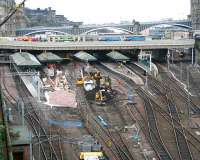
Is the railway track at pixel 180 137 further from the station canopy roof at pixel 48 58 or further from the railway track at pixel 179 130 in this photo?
the station canopy roof at pixel 48 58

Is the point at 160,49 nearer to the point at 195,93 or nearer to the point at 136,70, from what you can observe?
the point at 136,70

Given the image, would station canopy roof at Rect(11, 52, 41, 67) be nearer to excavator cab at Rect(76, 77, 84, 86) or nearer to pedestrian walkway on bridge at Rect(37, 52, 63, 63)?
pedestrian walkway on bridge at Rect(37, 52, 63, 63)

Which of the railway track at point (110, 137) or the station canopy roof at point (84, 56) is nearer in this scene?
the railway track at point (110, 137)

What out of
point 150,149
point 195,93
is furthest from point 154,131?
point 195,93

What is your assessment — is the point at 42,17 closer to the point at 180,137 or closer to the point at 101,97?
the point at 101,97

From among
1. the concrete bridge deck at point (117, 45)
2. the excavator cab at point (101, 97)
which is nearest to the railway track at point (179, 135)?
the excavator cab at point (101, 97)

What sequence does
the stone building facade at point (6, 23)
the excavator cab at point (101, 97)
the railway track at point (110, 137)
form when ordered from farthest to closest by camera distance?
1. the stone building facade at point (6, 23)
2. the excavator cab at point (101, 97)
3. the railway track at point (110, 137)

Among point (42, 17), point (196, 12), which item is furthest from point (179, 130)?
point (42, 17)

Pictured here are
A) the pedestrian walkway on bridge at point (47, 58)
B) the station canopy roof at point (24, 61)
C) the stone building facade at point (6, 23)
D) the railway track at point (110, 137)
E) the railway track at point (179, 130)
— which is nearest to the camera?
the railway track at point (110, 137)

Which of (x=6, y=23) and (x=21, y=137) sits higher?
Answer: (x=6, y=23)

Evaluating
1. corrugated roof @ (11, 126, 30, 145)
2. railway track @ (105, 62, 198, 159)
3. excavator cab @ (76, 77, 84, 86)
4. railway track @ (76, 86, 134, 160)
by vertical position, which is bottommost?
railway track @ (105, 62, 198, 159)

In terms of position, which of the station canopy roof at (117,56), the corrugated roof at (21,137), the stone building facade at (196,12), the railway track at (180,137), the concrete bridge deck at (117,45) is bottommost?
the railway track at (180,137)

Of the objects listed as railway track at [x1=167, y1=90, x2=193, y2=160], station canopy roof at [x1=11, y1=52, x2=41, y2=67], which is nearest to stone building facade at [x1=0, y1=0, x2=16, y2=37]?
station canopy roof at [x1=11, y1=52, x2=41, y2=67]

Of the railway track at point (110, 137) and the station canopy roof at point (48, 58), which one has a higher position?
the station canopy roof at point (48, 58)
